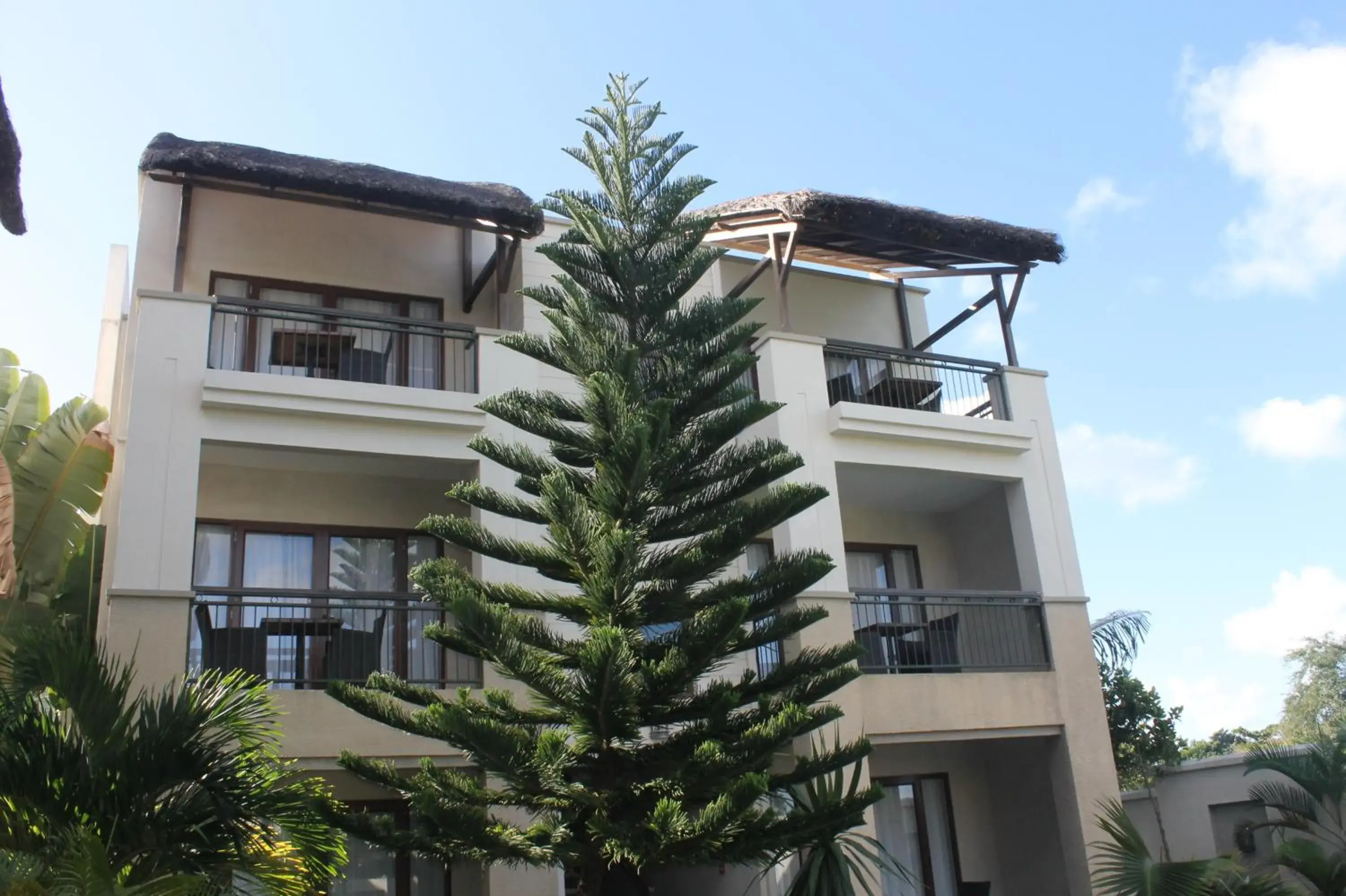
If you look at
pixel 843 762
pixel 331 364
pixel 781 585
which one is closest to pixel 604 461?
pixel 781 585

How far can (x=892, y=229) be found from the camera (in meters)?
11.8

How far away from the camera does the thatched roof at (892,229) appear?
37.8ft

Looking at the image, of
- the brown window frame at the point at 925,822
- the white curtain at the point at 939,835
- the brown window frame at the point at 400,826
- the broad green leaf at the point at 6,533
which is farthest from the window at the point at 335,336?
the white curtain at the point at 939,835

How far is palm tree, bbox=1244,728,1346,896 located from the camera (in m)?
11.0

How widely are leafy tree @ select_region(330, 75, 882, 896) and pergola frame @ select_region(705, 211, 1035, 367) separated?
7.24ft

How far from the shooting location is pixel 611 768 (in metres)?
8.01

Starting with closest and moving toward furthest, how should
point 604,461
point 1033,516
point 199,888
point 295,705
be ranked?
point 199,888 → point 604,461 → point 295,705 → point 1033,516

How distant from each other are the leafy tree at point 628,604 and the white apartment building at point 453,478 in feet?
3.80

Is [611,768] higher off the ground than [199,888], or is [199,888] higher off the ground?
[611,768]

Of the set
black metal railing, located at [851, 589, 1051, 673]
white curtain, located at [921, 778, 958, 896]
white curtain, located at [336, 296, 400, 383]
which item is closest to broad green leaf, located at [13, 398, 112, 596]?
white curtain, located at [336, 296, 400, 383]

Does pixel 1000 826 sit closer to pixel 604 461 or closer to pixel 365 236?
pixel 604 461

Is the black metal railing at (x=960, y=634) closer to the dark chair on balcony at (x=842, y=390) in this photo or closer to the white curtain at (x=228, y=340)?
the dark chair on balcony at (x=842, y=390)

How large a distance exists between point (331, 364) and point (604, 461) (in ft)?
13.2

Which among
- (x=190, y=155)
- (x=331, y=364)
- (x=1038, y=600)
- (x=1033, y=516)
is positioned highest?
(x=190, y=155)
